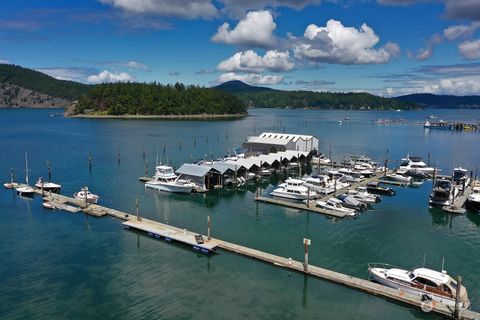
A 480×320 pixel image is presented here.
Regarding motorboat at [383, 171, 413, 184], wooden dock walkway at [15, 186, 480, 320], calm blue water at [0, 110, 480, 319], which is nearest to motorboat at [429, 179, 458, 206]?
calm blue water at [0, 110, 480, 319]

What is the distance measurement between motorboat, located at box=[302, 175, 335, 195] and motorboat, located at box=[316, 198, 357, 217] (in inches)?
229

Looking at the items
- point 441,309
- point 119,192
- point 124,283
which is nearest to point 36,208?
point 119,192

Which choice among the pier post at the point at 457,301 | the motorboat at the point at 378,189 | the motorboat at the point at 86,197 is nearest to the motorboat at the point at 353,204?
the motorboat at the point at 378,189

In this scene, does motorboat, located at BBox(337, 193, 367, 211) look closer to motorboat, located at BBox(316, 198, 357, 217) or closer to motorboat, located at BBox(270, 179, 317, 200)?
motorboat, located at BBox(316, 198, 357, 217)

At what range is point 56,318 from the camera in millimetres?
25109

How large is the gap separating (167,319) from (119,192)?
3437cm

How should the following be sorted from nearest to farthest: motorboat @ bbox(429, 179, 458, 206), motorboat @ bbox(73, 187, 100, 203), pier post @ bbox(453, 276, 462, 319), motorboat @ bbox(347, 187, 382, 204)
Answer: pier post @ bbox(453, 276, 462, 319)
motorboat @ bbox(73, 187, 100, 203)
motorboat @ bbox(429, 179, 458, 206)
motorboat @ bbox(347, 187, 382, 204)

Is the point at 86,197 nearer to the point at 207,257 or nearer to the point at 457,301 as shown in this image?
the point at 207,257

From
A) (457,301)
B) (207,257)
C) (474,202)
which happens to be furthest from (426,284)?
(474,202)

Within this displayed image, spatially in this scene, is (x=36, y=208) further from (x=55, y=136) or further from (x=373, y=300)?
(x=55, y=136)

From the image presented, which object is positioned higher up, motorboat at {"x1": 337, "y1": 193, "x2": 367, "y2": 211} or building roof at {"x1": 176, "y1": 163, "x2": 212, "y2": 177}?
building roof at {"x1": 176, "y1": 163, "x2": 212, "y2": 177}

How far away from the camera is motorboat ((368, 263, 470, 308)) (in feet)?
86.4

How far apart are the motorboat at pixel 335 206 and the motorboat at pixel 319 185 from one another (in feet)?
19.1

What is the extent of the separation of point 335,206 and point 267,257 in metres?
17.2
